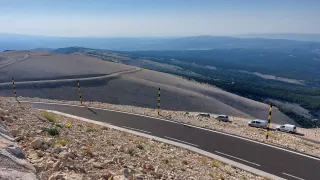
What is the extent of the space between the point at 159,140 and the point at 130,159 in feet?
16.8

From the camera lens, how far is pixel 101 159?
320 inches

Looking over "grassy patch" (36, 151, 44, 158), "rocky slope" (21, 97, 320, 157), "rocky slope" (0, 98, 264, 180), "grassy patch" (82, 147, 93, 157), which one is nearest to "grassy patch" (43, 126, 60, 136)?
"rocky slope" (0, 98, 264, 180)

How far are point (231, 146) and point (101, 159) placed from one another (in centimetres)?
816

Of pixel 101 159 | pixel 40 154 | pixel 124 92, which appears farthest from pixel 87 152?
pixel 124 92

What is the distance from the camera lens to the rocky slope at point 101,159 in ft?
21.8

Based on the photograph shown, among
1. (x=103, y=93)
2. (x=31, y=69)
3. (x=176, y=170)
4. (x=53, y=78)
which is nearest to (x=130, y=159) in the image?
(x=176, y=170)

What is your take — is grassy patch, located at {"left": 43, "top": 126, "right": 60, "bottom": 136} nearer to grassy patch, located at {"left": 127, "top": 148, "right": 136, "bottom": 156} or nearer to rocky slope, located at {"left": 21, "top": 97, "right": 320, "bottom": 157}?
grassy patch, located at {"left": 127, "top": 148, "right": 136, "bottom": 156}

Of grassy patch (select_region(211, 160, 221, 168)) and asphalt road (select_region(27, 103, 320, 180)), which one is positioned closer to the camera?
grassy patch (select_region(211, 160, 221, 168))

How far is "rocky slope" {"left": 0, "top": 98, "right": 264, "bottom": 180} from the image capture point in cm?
664

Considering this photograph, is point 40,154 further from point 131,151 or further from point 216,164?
point 216,164

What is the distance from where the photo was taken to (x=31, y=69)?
5300 cm

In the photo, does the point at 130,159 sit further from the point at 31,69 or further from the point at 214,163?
the point at 31,69

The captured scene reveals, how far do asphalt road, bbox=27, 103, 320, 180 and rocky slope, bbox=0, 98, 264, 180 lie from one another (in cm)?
149

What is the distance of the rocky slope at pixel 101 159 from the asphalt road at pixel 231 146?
149cm
